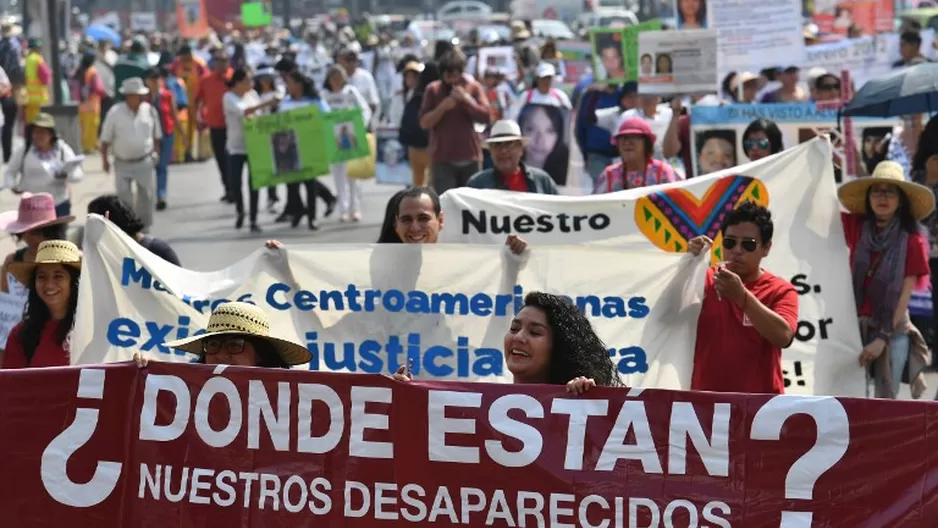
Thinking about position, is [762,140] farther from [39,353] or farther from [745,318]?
[39,353]

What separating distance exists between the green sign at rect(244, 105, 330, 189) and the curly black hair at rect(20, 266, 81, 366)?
31.0 ft

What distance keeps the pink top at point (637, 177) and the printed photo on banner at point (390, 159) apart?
9.04 meters

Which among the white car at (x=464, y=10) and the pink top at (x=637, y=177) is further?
the white car at (x=464, y=10)

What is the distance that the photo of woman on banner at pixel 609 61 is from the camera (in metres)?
15.5

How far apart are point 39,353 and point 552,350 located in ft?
7.92

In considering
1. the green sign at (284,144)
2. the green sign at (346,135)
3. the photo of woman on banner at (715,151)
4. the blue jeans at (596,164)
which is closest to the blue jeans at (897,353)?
the photo of woman on banner at (715,151)

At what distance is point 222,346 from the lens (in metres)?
6.17

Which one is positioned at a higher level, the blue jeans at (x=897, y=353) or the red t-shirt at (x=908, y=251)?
the red t-shirt at (x=908, y=251)

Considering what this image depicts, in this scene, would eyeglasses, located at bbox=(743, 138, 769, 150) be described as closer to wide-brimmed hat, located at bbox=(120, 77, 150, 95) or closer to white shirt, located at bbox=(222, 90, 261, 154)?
white shirt, located at bbox=(222, 90, 261, 154)

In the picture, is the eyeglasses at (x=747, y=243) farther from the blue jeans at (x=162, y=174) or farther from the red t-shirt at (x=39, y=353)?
the blue jeans at (x=162, y=174)

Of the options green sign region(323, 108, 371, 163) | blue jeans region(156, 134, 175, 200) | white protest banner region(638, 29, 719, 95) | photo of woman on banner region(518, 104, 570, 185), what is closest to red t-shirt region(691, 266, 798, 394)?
white protest banner region(638, 29, 719, 95)

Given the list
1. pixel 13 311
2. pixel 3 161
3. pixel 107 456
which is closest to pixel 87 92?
pixel 3 161

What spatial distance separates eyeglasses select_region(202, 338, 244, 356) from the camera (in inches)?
243

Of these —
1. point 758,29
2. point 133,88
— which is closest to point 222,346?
point 758,29
